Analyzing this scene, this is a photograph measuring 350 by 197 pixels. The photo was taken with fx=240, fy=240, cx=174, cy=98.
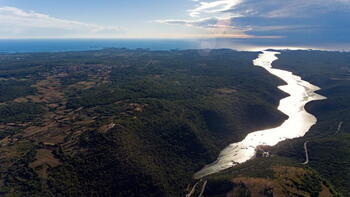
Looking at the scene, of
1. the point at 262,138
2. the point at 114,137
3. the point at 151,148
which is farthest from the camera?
the point at 262,138

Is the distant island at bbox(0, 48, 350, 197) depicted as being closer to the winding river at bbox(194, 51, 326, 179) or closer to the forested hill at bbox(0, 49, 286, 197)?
the forested hill at bbox(0, 49, 286, 197)

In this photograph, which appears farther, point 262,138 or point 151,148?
point 262,138

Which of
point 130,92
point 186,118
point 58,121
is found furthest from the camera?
point 130,92

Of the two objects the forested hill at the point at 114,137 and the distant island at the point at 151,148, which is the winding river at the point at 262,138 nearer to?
the distant island at the point at 151,148

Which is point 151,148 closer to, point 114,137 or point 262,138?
point 114,137

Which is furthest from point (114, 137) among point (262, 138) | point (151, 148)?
point (262, 138)

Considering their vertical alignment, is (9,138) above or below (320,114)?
above

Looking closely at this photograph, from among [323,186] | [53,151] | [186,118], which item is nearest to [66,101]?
[53,151]

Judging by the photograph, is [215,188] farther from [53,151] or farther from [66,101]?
[66,101]

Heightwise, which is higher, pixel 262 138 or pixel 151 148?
pixel 151 148

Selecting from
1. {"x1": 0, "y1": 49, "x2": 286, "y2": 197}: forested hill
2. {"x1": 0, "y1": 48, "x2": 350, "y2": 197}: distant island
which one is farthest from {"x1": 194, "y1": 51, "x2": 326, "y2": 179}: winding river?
{"x1": 0, "y1": 49, "x2": 286, "y2": 197}: forested hill

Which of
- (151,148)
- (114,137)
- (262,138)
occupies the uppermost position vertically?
(114,137)
